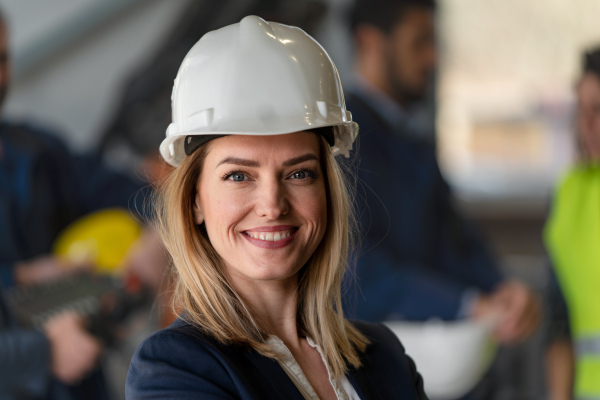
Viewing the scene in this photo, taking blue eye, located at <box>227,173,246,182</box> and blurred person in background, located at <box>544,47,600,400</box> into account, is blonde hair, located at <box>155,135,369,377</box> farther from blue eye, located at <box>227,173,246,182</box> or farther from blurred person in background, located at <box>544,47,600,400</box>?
blurred person in background, located at <box>544,47,600,400</box>

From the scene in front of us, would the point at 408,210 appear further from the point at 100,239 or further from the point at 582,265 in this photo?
the point at 100,239

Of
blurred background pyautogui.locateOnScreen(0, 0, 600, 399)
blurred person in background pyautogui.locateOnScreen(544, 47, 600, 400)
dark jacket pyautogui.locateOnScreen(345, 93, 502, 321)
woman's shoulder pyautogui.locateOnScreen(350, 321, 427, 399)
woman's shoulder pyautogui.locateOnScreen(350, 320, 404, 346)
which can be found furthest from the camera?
blurred background pyautogui.locateOnScreen(0, 0, 600, 399)

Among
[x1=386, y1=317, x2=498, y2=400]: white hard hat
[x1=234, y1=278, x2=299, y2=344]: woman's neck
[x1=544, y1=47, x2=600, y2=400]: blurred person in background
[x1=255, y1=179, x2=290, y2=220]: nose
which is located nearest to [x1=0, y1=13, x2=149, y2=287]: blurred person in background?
[x1=386, y1=317, x2=498, y2=400]: white hard hat

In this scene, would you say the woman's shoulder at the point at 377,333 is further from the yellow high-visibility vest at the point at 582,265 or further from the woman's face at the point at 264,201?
the yellow high-visibility vest at the point at 582,265

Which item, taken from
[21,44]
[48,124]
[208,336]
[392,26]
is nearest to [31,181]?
[48,124]

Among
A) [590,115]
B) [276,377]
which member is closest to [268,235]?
[276,377]

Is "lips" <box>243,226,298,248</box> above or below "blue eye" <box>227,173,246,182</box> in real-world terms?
below

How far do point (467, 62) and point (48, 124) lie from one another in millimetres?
2726

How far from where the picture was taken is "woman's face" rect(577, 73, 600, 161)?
11.2 ft

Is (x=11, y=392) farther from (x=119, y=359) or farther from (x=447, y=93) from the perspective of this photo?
(x=447, y=93)

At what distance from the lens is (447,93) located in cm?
464

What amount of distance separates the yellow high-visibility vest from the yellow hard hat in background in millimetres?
2340

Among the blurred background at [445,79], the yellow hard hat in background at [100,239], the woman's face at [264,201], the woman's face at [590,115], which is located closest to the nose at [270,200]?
the woman's face at [264,201]

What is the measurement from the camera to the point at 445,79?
4637 millimetres
